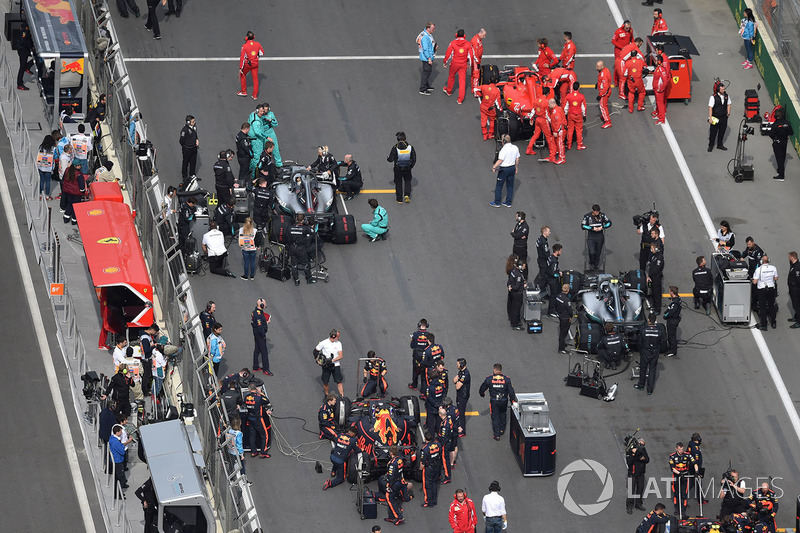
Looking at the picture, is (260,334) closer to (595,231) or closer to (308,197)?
(308,197)

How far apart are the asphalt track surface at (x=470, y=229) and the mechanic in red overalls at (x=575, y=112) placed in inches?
22.0

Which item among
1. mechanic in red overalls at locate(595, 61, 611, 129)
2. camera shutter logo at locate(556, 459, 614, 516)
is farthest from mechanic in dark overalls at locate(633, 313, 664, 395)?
mechanic in red overalls at locate(595, 61, 611, 129)

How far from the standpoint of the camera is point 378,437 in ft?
130

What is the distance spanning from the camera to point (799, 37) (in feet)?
166

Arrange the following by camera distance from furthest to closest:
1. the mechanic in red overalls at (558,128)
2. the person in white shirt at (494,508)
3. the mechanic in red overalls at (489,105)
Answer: the mechanic in red overalls at (489,105)
the mechanic in red overalls at (558,128)
the person in white shirt at (494,508)

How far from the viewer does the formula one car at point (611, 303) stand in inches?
1695

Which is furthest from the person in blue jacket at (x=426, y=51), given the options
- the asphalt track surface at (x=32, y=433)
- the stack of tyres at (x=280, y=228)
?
the asphalt track surface at (x=32, y=433)

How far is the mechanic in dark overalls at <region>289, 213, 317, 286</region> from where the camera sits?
44.5 m

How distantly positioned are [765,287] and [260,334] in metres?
11.5

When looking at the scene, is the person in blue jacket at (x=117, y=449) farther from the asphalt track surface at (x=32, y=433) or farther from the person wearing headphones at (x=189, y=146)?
the person wearing headphones at (x=189, y=146)

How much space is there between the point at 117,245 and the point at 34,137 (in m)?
7.45

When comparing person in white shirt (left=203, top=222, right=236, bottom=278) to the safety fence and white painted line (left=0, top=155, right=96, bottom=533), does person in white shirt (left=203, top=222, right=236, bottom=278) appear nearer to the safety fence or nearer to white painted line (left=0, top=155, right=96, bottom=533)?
the safety fence

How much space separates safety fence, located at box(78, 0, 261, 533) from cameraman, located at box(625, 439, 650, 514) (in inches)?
305

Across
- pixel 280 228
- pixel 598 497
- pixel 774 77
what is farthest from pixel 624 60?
pixel 598 497
